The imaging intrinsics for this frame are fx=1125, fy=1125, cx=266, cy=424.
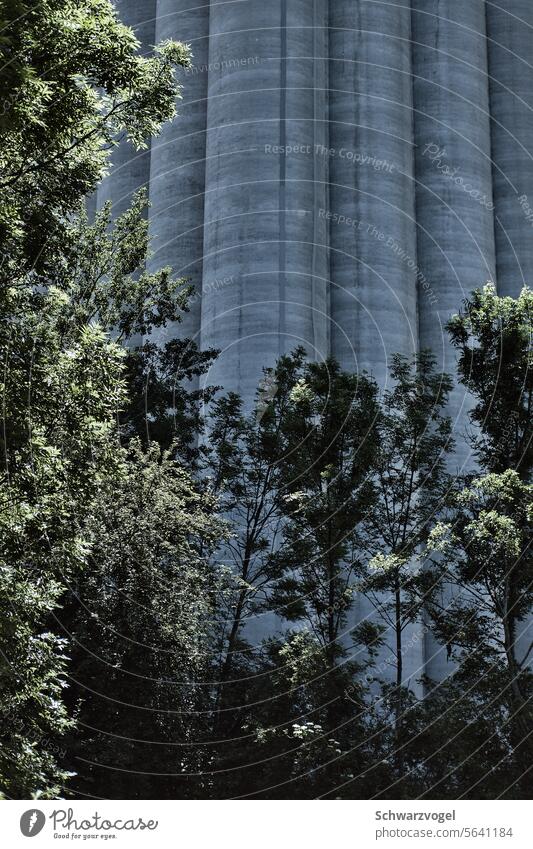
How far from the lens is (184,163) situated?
44.5 m

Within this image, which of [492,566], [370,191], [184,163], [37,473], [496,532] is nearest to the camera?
[37,473]

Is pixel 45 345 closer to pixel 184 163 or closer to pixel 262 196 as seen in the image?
pixel 262 196

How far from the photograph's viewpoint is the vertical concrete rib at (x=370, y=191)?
42.7 m

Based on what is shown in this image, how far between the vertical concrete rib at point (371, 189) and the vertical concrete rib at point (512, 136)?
6.31 metres

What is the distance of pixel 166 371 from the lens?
125ft

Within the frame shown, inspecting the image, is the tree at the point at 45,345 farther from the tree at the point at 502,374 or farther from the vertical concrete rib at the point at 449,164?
the vertical concrete rib at the point at 449,164

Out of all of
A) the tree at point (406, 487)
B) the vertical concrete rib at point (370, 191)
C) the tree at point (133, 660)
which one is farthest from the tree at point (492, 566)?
the vertical concrete rib at point (370, 191)

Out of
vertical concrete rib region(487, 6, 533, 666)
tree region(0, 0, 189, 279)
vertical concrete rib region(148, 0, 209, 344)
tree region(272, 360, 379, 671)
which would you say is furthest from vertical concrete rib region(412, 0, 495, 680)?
tree region(0, 0, 189, 279)

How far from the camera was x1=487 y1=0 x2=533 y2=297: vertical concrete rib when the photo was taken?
162ft

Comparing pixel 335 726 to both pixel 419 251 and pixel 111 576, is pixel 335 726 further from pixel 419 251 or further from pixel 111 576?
pixel 419 251

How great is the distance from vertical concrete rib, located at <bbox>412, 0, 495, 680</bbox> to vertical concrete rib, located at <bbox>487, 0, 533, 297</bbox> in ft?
7.37

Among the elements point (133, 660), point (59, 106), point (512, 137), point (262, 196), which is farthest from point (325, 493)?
point (512, 137)

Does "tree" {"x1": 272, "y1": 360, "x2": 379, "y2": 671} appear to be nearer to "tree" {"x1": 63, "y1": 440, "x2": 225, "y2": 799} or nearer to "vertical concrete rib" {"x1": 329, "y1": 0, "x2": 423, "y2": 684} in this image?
"tree" {"x1": 63, "y1": 440, "x2": 225, "y2": 799}

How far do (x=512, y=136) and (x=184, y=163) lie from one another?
1536cm
